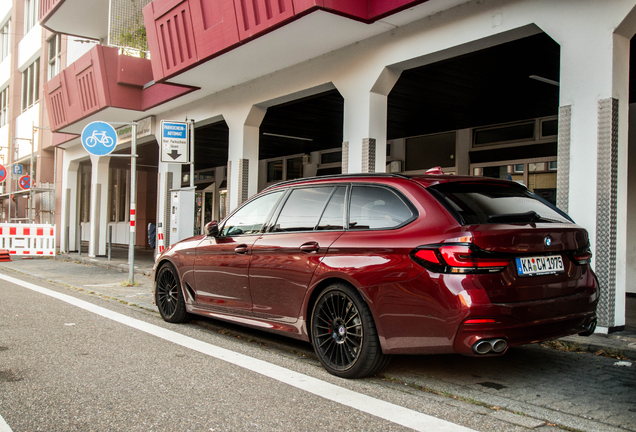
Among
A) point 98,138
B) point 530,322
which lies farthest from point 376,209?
point 98,138

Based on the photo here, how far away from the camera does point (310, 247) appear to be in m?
4.65

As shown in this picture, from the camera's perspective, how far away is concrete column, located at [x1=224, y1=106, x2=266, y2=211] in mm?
11719

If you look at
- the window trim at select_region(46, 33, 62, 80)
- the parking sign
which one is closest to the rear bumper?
the parking sign

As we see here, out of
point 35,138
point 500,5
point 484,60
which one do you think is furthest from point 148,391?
point 35,138

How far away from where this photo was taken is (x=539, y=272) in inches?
151

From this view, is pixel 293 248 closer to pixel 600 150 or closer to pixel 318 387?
pixel 318 387

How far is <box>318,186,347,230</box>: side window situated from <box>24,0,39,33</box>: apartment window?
27.5m

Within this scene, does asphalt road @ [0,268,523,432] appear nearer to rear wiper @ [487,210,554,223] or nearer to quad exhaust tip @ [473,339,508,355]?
quad exhaust tip @ [473,339,508,355]

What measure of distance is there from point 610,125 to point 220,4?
20.8ft

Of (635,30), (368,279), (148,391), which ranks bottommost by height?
(148,391)

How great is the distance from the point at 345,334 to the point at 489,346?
1127 mm

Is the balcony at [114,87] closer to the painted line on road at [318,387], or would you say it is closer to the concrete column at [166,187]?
the concrete column at [166,187]

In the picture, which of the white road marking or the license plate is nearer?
the white road marking

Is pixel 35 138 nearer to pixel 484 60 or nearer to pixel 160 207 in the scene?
pixel 160 207
